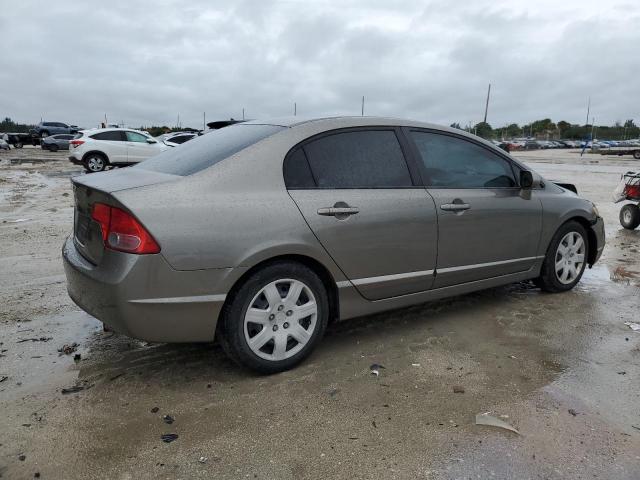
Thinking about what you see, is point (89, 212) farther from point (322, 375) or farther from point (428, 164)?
point (428, 164)

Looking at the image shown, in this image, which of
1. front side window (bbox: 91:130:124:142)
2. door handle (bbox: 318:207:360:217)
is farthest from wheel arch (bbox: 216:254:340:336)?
front side window (bbox: 91:130:124:142)

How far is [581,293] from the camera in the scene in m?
5.00

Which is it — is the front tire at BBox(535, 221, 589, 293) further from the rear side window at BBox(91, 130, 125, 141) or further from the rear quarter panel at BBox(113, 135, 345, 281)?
the rear side window at BBox(91, 130, 125, 141)

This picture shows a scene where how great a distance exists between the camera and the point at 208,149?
349 centimetres

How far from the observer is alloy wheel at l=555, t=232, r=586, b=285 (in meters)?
4.84

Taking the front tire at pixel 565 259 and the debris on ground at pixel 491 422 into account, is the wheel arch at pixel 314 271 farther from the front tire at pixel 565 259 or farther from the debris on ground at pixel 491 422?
the front tire at pixel 565 259

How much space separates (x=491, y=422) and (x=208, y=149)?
238 centimetres

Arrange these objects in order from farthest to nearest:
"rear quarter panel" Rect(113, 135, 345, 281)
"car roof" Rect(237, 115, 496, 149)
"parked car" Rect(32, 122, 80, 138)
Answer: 1. "parked car" Rect(32, 122, 80, 138)
2. "car roof" Rect(237, 115, 496, 149)
3. "rear quarter panel" Rect(113, 135, 345, 281)

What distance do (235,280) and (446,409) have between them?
136 cm

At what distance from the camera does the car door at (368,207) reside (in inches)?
130

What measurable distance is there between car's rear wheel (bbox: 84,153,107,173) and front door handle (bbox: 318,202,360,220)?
16.6m

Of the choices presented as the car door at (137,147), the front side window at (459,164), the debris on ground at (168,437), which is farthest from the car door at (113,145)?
the debris on ground at (168,437)

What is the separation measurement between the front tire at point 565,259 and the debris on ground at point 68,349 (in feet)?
12.8

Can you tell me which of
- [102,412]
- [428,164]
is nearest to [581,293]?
[428,164]
